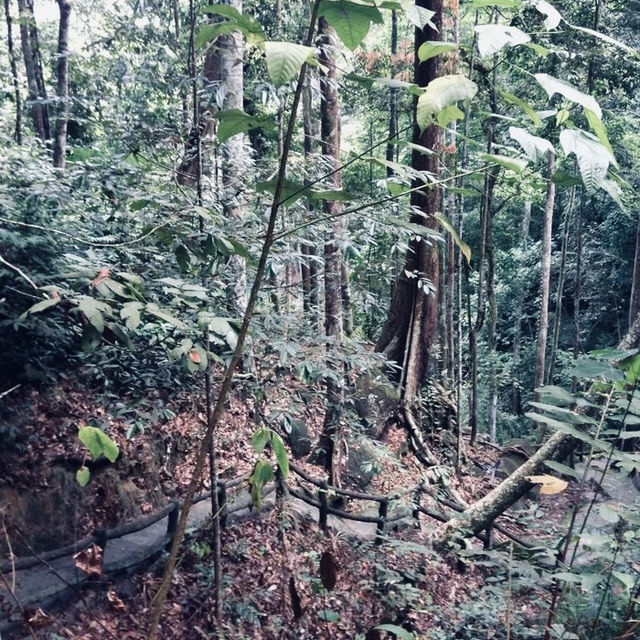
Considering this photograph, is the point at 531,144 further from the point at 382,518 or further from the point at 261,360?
the point at 382,518

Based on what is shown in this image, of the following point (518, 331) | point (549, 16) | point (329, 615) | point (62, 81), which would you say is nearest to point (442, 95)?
point (549, 16)

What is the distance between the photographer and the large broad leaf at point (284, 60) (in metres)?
0.76

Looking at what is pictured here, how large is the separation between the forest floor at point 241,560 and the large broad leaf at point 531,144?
7.90 ft

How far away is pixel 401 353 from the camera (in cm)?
761

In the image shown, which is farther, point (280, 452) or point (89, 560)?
point (89, 560)

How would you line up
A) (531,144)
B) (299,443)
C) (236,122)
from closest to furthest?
(531,144)
(236,122)
(299,443)

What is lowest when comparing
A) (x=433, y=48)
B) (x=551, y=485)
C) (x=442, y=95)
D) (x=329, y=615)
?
(x=329, y=615)

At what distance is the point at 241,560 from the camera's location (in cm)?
429

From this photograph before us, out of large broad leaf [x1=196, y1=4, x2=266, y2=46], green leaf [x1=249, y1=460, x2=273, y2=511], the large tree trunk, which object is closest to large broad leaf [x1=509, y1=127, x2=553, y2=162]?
large broad leaf [x1=196, y1=4, x2=266, y2=46]

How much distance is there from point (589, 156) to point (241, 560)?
4.33m

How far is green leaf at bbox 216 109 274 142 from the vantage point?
1167mm

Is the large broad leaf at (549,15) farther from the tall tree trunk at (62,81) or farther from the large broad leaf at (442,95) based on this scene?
the tall tree trunk at (62,81)

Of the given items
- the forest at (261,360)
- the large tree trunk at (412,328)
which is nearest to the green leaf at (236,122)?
the forest at (261,360)

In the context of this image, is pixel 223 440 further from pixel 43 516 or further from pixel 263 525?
pixel 43 516
